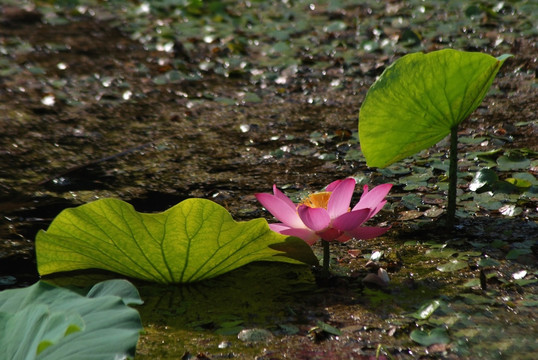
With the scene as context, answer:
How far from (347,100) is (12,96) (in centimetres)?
152

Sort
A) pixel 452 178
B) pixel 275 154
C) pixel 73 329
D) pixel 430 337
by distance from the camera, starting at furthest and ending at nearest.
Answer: pixel 275 154 < pixel 452 178 < pixel 430 337 < pixel 73 329

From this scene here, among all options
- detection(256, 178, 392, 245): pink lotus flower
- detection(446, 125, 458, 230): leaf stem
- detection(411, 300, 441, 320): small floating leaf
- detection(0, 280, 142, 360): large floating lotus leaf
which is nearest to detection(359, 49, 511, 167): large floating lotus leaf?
detection(446, 125, 458, 230): leaf stem

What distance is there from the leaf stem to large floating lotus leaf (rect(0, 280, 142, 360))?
3.11 ft

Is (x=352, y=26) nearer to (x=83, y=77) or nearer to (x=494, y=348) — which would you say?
(x=83, y=77)

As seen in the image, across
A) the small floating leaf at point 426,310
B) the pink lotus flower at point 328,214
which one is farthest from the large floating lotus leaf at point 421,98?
the small floating leaf at point 426,310

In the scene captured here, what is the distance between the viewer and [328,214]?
1659 millimetres

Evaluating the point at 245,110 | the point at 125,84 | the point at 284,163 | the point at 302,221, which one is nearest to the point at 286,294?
the point at 302,221

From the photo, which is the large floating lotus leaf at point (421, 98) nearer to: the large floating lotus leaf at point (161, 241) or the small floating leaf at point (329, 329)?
the large floating lotus leaf at point (161, 241)

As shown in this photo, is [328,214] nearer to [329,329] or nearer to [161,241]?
[329,329]

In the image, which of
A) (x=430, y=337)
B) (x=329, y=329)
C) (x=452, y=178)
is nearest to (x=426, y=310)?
(x=430, y=337)

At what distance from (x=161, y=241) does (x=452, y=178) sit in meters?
0.79

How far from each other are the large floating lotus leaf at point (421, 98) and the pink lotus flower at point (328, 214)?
0.76 feet

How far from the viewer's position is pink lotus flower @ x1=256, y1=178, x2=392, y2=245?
1.64 metres

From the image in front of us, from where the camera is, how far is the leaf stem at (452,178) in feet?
6.18
